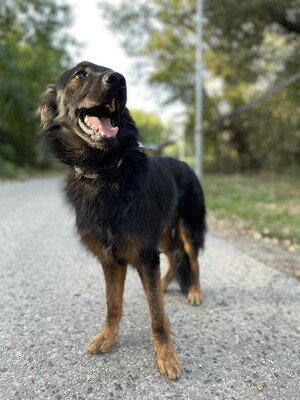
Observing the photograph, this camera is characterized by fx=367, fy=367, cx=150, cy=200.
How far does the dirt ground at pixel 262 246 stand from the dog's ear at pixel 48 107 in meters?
3.24

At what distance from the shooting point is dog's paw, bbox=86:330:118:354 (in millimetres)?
2705

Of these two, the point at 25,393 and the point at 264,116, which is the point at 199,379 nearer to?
the point at 25,393

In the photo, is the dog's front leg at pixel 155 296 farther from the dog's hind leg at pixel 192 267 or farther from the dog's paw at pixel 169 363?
the dog's hind leg at pixel 192 267

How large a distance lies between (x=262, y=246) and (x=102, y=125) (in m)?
3.89

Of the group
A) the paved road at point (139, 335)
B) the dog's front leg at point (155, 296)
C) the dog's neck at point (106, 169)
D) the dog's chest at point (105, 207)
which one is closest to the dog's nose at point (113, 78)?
the dog's neck at point (106, 169)

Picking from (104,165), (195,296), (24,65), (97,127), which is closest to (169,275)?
(195,296)

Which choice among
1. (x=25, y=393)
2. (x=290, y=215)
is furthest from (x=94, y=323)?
(x=290, y=215)

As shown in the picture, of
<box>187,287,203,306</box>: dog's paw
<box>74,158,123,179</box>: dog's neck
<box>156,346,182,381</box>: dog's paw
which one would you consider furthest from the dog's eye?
<box>187,287,203,306</box>: dog's paw

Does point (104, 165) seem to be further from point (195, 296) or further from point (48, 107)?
point (195, 296)

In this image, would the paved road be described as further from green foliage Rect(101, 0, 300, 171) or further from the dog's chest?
green foliage Rect(101, 0, 300, 171)

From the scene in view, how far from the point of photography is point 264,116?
20.2 metres

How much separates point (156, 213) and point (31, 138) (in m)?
23.2

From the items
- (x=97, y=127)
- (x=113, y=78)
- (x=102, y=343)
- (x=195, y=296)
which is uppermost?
(x=113, y=78)

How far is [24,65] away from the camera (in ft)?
A: 71.4
